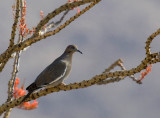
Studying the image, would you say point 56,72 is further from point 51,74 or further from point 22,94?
point 22,94

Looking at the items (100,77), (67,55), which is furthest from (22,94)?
(100,77)

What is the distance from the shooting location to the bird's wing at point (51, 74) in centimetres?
812

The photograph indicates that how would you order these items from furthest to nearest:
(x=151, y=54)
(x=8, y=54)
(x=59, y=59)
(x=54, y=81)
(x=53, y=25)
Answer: (x=53, y=25) → (x=59, y=59) → (x=54, y=81) → (x=8, y=54) → (x=151, y=54)

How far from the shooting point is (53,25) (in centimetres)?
1126

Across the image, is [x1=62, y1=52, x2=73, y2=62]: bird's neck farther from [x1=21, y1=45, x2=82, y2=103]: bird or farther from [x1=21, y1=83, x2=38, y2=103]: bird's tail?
[x1=21, y1=83, x2=38, y2=103]: bird's tail

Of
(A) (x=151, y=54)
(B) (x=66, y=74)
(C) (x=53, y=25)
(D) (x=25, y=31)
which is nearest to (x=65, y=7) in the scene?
(D) (x=25, y=31)

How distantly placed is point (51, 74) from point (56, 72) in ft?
0.51

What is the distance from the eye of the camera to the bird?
7.96 m

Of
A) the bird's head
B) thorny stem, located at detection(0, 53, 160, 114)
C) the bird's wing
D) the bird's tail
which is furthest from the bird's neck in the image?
thorny stem, located at detection(0, 53, 160, 114)

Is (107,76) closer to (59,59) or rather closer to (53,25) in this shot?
(59,59)

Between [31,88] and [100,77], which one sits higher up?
[31,88]

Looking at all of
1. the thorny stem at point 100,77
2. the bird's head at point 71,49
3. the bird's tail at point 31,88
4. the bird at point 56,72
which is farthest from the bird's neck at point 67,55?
the thorny stem at point 100,77

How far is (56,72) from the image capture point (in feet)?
28.2

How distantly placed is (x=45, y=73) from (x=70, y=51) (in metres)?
1.40
